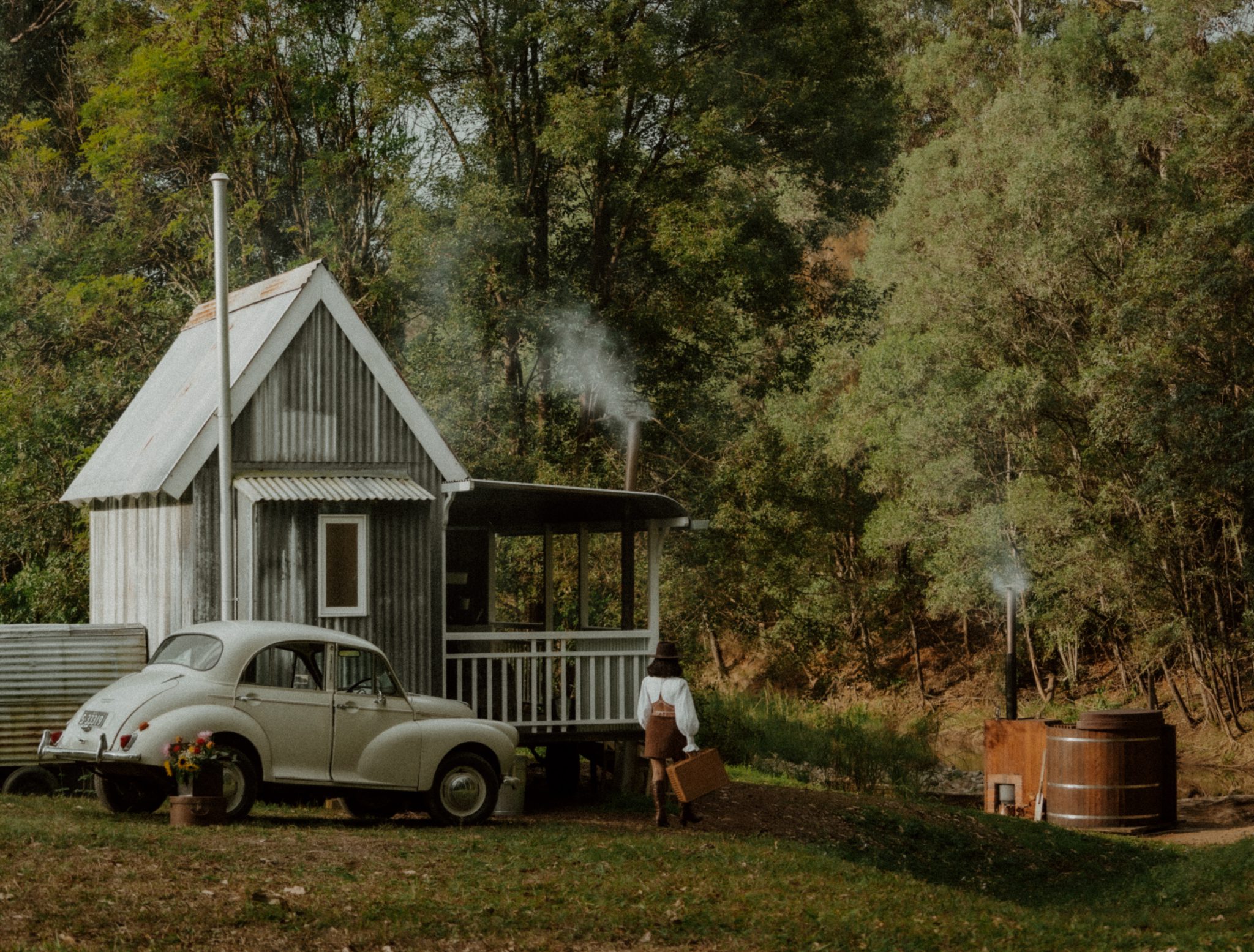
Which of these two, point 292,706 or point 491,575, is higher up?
point 491,575

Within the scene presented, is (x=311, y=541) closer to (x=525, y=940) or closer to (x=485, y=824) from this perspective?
(x=485, y=824)

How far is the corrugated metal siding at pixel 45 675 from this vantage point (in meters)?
14.8

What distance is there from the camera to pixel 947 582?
33.8 meters

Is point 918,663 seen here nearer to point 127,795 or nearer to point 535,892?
point 127,795

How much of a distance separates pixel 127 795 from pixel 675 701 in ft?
16.8

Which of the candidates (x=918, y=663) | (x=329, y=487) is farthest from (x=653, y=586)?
(x=918, y=663)

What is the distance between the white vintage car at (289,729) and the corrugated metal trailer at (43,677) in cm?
141

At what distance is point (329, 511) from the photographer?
1591cm

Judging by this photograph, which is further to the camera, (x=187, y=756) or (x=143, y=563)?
(x=143, y=563)

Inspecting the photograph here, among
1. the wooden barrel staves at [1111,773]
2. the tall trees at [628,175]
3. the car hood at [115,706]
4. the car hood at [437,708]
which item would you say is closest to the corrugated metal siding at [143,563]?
the car hood at [115,706]

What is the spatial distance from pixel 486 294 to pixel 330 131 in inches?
228

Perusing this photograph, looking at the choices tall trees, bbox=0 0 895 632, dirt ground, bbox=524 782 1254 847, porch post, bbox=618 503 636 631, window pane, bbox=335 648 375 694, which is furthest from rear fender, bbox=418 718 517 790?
tall trees, bbox=0 0 895 632

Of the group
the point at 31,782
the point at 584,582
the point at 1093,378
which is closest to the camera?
the point at 31,782

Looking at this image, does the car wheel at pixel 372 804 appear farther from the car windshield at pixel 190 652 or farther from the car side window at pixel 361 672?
the car windshield at pixel 190 652
